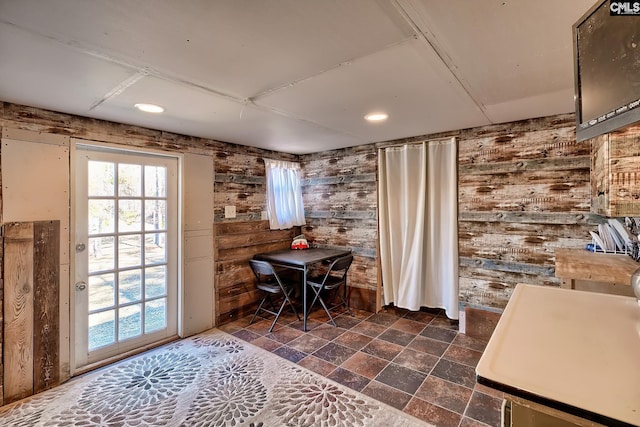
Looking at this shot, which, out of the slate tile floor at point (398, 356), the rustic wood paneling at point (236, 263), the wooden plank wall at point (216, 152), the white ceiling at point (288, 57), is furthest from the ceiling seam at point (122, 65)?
the slate tile floor at point (398, 356)

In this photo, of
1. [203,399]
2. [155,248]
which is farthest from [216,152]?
[203,399]

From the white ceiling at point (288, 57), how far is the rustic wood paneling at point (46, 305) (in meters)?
1.01

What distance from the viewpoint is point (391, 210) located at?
145 inches

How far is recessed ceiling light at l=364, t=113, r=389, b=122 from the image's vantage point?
2488 mm

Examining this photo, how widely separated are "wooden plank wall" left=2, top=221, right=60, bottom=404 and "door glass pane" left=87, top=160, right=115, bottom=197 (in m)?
0.41

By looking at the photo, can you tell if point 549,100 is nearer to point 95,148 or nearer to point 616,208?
point 616,208

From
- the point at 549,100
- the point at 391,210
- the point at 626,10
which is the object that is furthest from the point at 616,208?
the point at 391,210

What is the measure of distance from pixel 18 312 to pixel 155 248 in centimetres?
106

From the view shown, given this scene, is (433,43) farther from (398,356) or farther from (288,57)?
(398,356)

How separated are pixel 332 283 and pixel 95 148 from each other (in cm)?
279

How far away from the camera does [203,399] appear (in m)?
2.10

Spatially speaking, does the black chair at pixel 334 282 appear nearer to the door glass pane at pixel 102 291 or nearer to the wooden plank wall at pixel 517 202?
the wooden plank wall at pixel 517 202

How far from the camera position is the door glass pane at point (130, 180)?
271 centimetres

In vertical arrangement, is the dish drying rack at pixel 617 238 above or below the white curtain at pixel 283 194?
below
